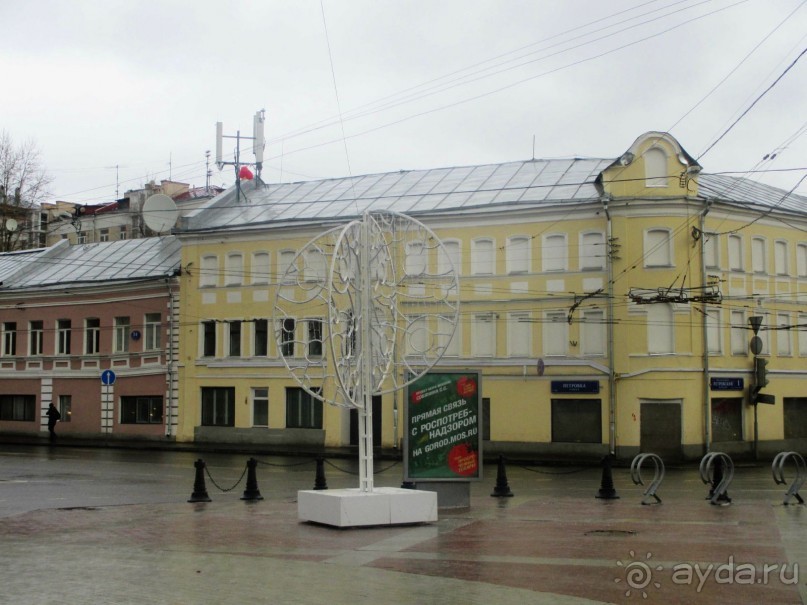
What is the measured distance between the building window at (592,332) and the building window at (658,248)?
2.59 metres

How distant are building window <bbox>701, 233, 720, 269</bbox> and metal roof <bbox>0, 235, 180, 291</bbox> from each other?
2320 centimetres

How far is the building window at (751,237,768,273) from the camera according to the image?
131 feet

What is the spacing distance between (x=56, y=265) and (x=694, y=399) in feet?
109

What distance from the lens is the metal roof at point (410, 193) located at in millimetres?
41094

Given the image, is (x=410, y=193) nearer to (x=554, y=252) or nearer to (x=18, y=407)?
(x=554, y=252)

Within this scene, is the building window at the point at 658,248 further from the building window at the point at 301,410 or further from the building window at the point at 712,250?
the building window at the point at 301,410

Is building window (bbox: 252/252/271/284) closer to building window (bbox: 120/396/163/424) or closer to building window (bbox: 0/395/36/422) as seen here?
building window (bbox: 120/396/163/424)

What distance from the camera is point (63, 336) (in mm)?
50969

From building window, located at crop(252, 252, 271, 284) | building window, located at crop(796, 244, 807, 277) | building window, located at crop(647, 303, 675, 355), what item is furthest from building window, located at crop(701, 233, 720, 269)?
building window, located at crop(252, 252, 271, 284)

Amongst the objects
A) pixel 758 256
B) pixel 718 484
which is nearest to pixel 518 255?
pixel 758 256

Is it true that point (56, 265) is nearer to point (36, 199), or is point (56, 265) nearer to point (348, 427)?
point (36, 199)

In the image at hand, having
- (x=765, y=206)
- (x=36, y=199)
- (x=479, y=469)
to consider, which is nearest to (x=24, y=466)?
(x=479, y=469)

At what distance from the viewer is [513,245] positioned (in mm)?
39781

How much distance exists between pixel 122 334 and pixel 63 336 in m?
3.88
